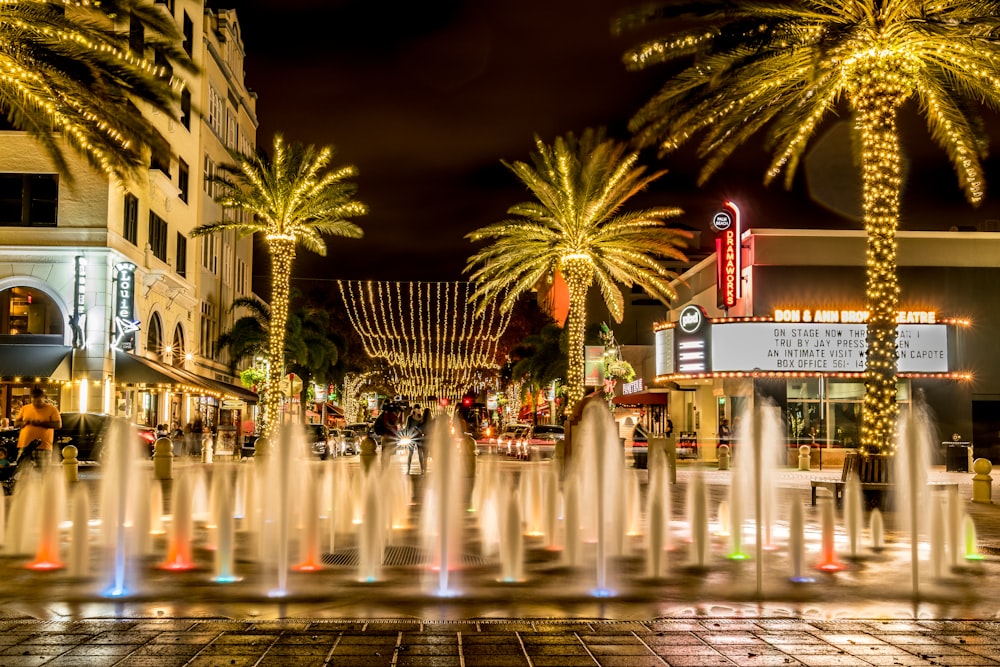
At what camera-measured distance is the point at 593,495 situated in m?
16.2

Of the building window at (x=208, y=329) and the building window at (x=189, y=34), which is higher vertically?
the building window at (x=189, y=34)

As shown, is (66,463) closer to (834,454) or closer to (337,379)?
(834,454)

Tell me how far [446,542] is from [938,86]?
51.8 feet

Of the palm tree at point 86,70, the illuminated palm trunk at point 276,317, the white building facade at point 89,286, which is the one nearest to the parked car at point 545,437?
the illuminated palm trunk at point 276,317

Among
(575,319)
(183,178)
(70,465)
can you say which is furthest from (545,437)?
(70,465)

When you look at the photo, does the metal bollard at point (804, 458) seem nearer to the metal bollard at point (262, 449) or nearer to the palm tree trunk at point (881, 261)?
the palm tree trunk at point (881, 261)

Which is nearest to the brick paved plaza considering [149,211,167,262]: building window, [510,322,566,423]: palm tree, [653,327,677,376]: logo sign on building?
[653,327,677,376]: logo sign on building

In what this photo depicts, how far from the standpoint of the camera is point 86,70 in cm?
1529

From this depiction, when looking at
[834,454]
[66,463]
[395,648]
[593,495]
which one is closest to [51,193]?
[66,463]

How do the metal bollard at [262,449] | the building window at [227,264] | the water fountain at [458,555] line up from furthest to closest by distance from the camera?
the building window at [227,264], the metal bollard at [262,449], the water fountain at [458,555]

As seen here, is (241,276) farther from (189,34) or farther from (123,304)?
(123,304)

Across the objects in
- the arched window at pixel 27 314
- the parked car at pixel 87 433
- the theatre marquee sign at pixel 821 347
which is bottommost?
the parked car at pixel 87 433

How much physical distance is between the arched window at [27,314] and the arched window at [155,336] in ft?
18.6

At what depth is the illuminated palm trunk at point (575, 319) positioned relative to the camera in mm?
37594
